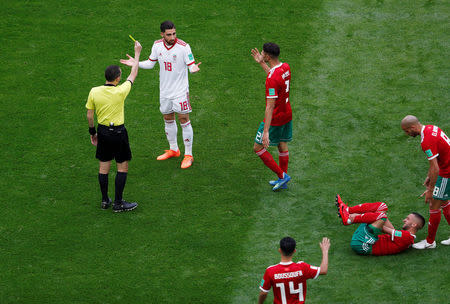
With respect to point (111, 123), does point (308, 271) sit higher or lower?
lower

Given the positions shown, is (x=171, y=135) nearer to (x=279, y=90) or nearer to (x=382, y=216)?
(x=279, y=90)

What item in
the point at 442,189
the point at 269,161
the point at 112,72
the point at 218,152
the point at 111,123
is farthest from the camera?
the point at 218,152

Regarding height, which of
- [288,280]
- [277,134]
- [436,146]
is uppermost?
[436,146]

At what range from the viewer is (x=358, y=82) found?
12664mm

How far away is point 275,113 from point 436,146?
258cm

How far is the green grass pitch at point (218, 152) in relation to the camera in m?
8.34

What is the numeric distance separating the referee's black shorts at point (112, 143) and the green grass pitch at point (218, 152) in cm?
90

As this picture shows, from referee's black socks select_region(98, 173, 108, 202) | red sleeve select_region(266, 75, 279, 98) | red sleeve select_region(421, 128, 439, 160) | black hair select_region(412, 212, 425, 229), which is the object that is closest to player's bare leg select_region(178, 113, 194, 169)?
referee's black socks select_region(98, 173, 108, 202)

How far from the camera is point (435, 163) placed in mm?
7949

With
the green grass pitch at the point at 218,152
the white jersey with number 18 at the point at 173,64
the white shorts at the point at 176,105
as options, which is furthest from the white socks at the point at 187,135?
the white jersey with number 18 at the point at 173,64

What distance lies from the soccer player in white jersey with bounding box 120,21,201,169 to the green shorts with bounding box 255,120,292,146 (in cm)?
140

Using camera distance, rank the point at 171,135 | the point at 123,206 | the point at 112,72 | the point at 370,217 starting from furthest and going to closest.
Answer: the point at 171,135 → the point at 123,206 → the point at 112,72 → the point at 370,217

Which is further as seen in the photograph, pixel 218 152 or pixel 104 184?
pixel 218 152

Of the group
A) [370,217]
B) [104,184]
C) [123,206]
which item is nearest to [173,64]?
[104,184]
